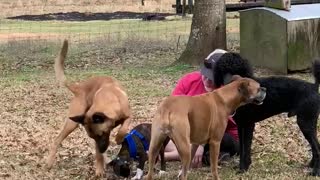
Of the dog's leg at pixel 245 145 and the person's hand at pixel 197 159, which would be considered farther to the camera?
the person's hand at pixel 197 159

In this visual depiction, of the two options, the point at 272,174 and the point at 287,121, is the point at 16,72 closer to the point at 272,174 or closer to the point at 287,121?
the point at 287,121

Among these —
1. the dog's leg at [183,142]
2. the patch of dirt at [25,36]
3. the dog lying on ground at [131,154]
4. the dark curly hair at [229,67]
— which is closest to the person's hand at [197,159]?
the dog lying on ground at [131,154]

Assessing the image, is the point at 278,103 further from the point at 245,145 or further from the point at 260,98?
the point at 245,145

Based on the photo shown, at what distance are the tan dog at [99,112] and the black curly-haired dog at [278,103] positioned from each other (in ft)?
2.94

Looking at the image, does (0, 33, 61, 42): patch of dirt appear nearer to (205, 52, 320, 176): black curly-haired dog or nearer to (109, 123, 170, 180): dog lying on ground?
(109, 123, 170, 180): dog lying on ground

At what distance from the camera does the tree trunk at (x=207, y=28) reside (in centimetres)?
1156

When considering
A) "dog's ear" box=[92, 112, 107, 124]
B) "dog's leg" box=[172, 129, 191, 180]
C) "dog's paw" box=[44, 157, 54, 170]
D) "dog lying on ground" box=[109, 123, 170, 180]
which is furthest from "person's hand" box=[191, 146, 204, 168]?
"dog's paw" box=[44, 157, 54, 170]

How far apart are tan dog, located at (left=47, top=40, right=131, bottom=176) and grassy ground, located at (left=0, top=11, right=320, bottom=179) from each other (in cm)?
A: 37

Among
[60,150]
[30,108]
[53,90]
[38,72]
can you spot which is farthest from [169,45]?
[60,150]

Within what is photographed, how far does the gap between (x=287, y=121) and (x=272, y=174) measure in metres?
1.93

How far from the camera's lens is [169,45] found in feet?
47.8

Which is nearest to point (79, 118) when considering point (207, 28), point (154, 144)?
point (154, 144)

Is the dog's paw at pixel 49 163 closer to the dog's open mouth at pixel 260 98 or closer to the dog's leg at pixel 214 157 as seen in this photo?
the dog's leg at pixel 214 157

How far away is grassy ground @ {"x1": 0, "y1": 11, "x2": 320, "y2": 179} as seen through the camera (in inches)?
236
